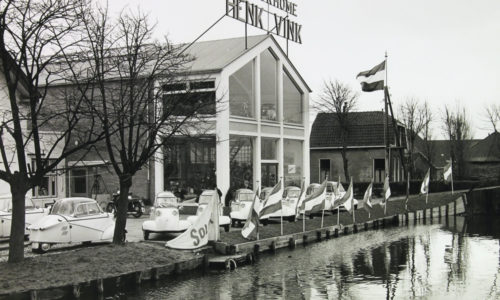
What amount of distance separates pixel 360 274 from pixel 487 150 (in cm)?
5700

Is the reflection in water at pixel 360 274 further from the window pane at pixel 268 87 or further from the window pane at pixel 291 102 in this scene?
the window pane at pixel 291 102

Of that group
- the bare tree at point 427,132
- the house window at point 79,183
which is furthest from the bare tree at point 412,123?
the house window at point 79,183

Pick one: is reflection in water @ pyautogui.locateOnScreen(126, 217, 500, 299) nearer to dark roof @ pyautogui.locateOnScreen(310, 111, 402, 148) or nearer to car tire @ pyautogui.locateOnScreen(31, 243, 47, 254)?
car tire @ pyautogui.locateOnScreen(31, 243, 47, 254)

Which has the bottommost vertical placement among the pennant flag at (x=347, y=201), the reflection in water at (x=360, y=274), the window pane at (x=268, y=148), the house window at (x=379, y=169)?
the reflection in water at (x=360, y=274)

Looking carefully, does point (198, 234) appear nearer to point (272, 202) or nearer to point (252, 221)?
point (252, 221)

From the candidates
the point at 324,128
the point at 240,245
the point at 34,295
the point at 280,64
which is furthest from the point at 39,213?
the point at 324,128

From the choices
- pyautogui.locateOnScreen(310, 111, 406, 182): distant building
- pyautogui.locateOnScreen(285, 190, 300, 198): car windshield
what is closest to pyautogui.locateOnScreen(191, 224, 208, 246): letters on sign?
pyautogui.locateOnScreen(285, 190, 300, 198): car windshield

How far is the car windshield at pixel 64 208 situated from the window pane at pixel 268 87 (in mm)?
19232

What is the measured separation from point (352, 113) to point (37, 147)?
147 feet

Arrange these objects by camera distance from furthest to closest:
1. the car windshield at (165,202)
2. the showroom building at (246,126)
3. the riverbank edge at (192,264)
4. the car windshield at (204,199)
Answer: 1. the showroom building at (246,126)
2. the car windshield at (204,199)
3. the car windshield at (165,202)
4. the riverbank edge at (192,264)

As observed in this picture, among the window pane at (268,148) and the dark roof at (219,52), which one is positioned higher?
the dark roof at (219,52)

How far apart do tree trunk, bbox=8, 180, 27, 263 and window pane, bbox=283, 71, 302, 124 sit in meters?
27.4

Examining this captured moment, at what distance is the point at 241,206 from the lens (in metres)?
28.4

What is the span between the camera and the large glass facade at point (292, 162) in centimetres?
4153
